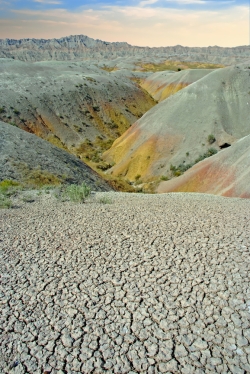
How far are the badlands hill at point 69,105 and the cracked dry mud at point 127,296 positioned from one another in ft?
119

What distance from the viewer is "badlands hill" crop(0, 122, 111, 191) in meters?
19.6

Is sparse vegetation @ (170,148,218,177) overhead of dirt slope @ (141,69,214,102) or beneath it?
beneath

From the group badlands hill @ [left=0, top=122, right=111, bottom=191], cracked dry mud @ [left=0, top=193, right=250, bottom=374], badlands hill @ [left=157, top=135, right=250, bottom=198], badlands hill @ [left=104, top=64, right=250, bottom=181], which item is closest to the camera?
cracked dry mud @ [left=0, top=193, right=250, bottom=374]

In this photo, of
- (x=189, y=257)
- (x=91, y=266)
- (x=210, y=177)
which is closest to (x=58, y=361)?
(x=91, y=266)

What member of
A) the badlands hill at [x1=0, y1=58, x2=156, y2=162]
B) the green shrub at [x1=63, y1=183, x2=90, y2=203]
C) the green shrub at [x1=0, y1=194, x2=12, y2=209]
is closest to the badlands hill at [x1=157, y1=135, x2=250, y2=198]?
the green shrub at [x1=63, y1=183, x2=90, y2=203]

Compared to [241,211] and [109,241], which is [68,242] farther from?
[241,211]

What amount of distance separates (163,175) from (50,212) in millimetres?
23754

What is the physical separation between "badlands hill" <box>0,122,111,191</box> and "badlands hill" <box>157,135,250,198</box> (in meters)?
7.10

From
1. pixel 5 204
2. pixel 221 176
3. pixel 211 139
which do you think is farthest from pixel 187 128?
pixel 5 204

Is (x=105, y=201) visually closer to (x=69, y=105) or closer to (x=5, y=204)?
(x=5, y=204)

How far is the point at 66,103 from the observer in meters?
55.9

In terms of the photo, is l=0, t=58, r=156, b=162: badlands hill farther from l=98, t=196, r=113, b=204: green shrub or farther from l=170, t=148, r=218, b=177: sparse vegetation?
l=98, t=196, r=113, b=204: green shrub

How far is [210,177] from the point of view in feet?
83.0

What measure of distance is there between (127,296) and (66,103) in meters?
53.6
